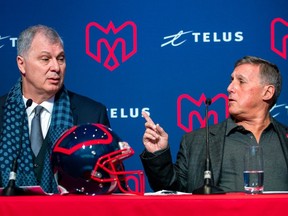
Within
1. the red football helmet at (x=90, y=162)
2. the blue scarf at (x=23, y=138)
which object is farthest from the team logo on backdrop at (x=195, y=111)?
the red football helmet at (x=90, y=162)

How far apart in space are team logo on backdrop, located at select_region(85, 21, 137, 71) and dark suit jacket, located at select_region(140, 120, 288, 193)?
0.60 metres

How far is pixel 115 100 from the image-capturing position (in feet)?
11.9

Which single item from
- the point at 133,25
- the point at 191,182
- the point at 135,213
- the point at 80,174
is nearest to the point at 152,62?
the point at 133,25

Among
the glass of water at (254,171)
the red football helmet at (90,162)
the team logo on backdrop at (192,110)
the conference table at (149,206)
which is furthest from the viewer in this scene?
the team logo on backdrop at (192,110)

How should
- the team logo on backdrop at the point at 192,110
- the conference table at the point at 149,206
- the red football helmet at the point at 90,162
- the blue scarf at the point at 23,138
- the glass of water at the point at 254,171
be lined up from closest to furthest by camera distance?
the conference table at the point at 149,206, the red football helmet at the point at 90,162, the glass of water at the point at 254,171, the blue scarf at the point at 23,138, the team logo on backdrop at the point at 192,110

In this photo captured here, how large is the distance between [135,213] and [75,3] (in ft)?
6.59

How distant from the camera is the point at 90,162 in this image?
2.21 metres

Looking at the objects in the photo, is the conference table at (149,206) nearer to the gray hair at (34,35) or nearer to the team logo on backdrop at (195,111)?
the gray hair at (34,35)

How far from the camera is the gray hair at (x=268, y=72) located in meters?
3.38

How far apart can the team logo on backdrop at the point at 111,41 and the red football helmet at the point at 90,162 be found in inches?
53.7

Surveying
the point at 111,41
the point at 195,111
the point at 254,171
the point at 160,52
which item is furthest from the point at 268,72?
the point at 254,171

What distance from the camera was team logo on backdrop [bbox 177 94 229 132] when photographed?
3.61 meters

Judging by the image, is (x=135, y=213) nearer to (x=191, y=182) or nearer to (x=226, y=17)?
(x=191, y=182)

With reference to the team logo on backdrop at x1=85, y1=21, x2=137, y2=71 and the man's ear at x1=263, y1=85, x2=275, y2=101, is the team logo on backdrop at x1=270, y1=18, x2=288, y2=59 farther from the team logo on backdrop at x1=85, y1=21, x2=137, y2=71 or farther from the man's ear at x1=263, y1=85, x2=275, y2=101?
the team logo on backdrop at x1=85, y1=21, x2=137, y2=71
